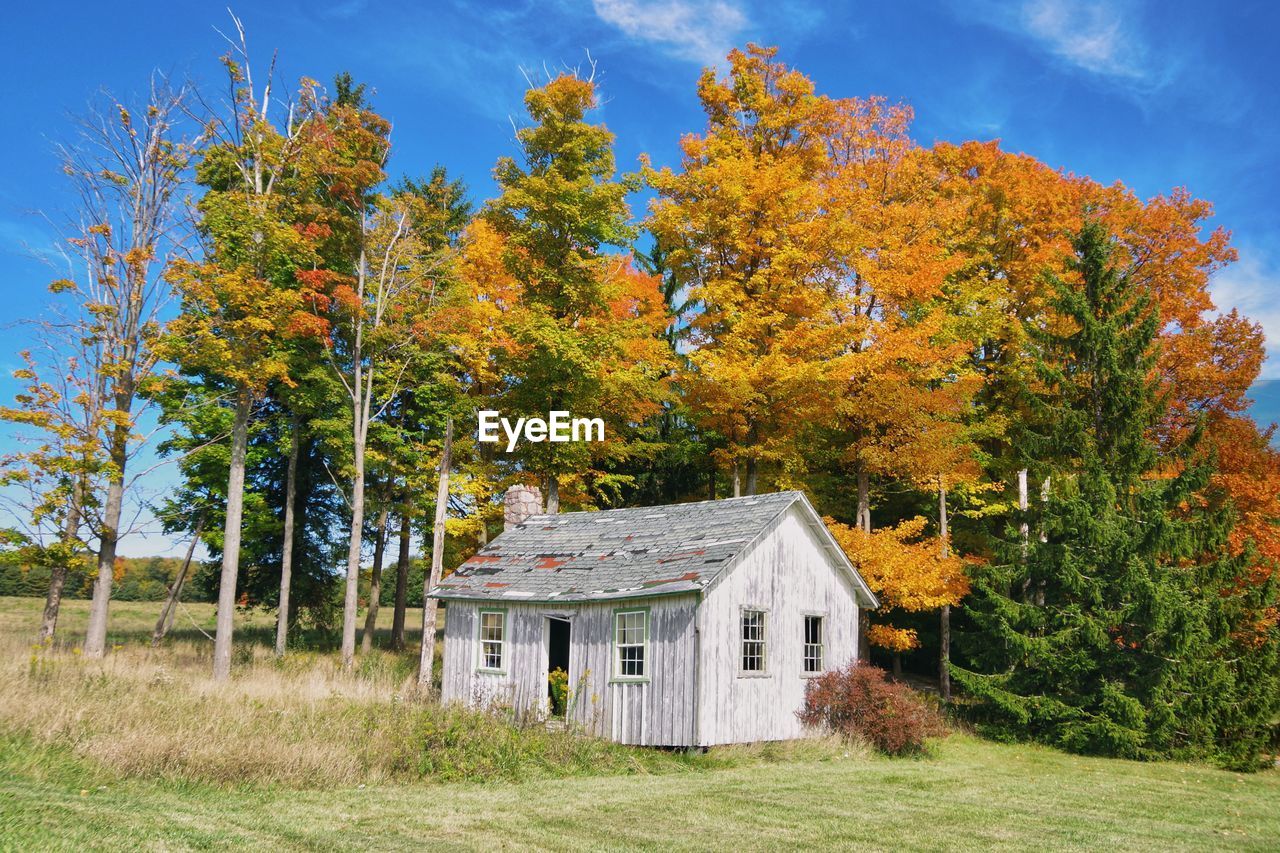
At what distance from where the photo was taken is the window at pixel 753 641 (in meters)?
19.4

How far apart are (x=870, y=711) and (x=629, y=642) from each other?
18.0ft

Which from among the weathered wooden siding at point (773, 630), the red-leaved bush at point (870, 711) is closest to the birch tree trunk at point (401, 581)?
the weathered wooden siding at point (773, 630)

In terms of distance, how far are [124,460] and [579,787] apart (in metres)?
16.9

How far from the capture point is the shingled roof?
19.1m

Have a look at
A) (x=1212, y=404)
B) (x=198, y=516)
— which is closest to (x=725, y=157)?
(x=1212, y=404)

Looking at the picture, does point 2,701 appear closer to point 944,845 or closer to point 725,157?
point 944,845

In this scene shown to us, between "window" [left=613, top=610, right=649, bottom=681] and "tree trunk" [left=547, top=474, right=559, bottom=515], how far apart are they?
27.1 feet

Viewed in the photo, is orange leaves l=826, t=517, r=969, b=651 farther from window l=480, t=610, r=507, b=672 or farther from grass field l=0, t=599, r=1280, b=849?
window l=480, t=610, r=507, b=672

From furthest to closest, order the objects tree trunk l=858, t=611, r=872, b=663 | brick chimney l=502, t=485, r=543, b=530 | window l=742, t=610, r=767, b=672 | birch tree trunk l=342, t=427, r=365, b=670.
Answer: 1. brick chimney l=502, t=485, r=543, b=530
2. birch tree trunk l=342, t=427, r=365, b=670
3. tree trunk l=858, t=611, r=872, b=663
4. window l=742, t=610, r=767, b=672

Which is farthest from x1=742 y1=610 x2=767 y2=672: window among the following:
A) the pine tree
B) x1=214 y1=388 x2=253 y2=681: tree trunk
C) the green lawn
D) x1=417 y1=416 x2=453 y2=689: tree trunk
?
x1=214 y1=388 x2=253 y2=681: tree trunk

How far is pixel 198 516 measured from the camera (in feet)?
107

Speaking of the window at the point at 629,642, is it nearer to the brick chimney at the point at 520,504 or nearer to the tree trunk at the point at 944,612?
the brick chimney at the point at 520,504

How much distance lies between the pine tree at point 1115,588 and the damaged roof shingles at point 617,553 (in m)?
7.78

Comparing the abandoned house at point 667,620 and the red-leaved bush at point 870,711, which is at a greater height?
the abandoned house at point 667,620
